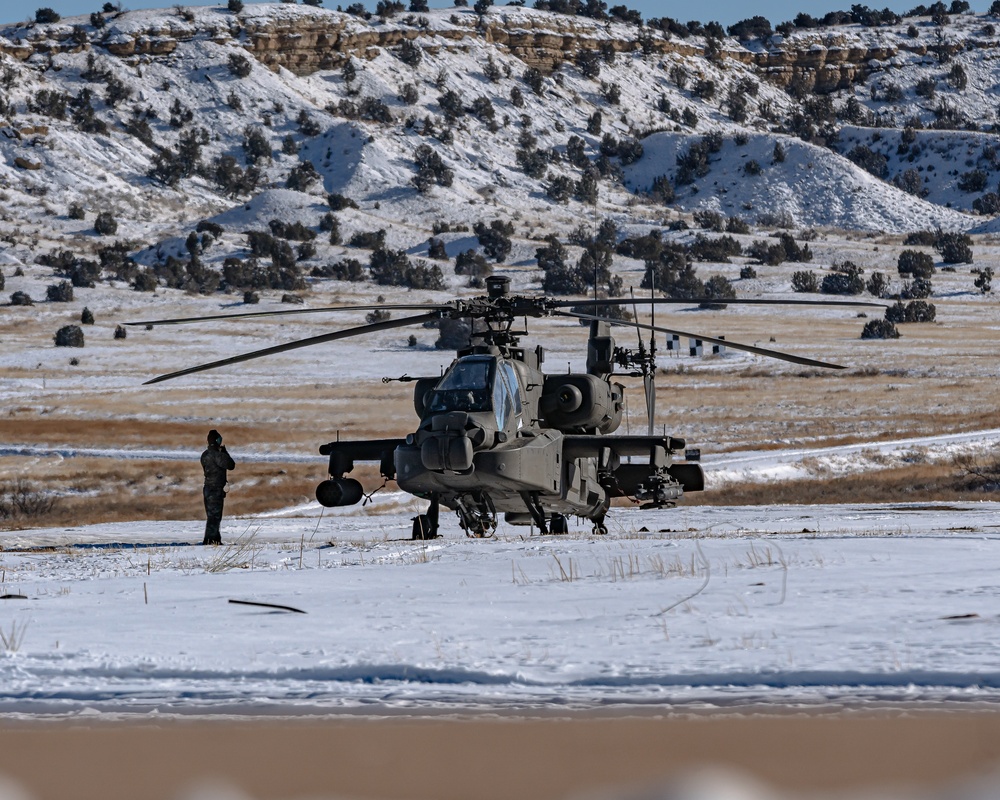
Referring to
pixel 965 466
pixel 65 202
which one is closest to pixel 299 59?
pixel 65 202

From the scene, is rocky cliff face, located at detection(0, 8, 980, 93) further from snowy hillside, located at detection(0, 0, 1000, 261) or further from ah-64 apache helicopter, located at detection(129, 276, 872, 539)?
ah-64 apache helicopter, located at detection(129, 276, 872, 539)

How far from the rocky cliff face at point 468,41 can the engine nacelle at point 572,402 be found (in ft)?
399

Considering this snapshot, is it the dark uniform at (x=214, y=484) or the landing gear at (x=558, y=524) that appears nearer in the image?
the dark uniform at (x=214, y=484)

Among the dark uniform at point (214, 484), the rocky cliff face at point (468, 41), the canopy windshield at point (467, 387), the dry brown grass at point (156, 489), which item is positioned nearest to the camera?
the canopy windshield at point (467, 387)

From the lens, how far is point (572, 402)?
20406 mm

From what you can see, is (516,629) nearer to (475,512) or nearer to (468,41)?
(475,512)

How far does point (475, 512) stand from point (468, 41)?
141654mm

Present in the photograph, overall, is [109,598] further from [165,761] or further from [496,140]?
[496,140]

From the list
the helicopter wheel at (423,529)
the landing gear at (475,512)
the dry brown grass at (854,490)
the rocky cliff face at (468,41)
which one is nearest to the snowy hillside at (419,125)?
the rocky cliff face at (468,41)

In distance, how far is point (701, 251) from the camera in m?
105

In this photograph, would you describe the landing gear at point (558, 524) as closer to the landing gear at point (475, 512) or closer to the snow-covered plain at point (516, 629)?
the landing gear at point (475, 512)

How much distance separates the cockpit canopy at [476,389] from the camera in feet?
60.5

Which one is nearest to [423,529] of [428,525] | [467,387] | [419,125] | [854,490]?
[428,525]

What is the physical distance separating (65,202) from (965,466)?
283 ft
